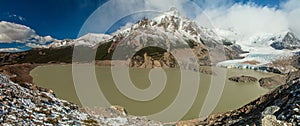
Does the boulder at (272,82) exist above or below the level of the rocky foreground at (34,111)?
above

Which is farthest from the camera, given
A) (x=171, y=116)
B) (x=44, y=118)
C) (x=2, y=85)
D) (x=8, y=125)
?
(x=171, y=116)

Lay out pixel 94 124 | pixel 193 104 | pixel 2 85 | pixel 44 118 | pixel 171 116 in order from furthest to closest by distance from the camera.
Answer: pixel 193 104 → pixel 171 116 → pixel 94 124 → pixel 2 85 → pixel 44 118

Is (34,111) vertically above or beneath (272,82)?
beneath

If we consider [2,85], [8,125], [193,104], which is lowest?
[8,125]

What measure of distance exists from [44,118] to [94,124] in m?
3.77

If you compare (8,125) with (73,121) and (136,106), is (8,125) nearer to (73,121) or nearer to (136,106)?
(73,121)

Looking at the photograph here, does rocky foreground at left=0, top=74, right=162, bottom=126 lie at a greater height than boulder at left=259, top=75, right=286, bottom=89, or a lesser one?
lesser

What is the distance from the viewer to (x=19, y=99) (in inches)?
610

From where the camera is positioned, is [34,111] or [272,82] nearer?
[34,111]

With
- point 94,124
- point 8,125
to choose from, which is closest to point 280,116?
point 94,124

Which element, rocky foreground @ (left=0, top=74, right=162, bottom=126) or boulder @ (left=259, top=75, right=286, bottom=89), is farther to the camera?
boulder @ (left=259, top=75, right=286, bottom=89)

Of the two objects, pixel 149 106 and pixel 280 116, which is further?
pixel 149 106

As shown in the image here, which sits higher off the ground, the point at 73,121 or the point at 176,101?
the point at 176,101

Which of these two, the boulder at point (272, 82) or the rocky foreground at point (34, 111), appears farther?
the boulder at point (272, 82)
